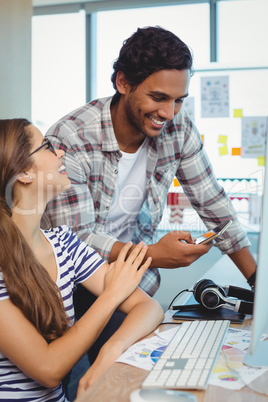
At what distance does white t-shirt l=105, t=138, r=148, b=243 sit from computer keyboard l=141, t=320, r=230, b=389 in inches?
27.5

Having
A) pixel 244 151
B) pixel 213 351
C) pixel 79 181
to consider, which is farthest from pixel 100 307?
pixel 244 151

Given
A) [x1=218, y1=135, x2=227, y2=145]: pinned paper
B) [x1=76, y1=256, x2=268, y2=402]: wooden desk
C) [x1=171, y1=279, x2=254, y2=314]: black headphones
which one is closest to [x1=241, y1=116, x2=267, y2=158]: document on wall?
[x1=218, y1=135, x2=227, y2=145]: pinned paper

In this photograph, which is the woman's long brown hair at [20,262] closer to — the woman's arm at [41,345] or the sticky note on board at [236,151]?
the woman's arm at [41,345]

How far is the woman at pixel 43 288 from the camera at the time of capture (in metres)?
0.95

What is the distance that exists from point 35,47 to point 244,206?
7.03 feet

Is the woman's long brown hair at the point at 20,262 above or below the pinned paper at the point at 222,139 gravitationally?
below

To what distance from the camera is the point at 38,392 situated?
105 cm

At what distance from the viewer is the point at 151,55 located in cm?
155

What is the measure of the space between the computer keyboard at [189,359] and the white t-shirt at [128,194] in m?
0.70

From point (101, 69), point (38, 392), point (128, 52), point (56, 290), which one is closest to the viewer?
point (38, 392)

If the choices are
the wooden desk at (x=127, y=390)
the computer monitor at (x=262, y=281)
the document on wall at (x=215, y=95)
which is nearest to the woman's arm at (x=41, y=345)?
the wooden desk at (x=127, y=390)

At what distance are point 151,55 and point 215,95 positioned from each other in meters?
1.92

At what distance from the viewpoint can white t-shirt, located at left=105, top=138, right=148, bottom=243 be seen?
1.70 metres

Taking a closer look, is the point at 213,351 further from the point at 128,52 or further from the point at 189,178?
the point at 128,52
